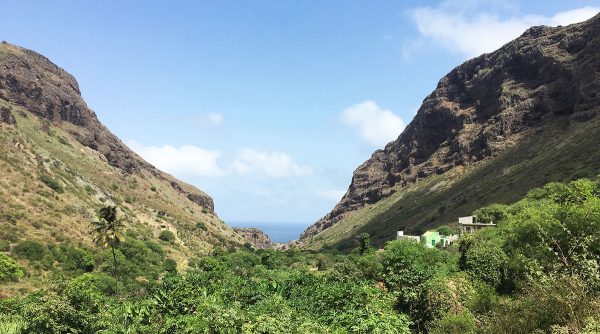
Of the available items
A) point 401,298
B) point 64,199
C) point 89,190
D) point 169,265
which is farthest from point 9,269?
point 401,298

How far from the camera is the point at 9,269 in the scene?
56.8 metres

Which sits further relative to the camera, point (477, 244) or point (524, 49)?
point (524, 49)

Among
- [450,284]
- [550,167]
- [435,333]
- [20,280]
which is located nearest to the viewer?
[435,333]

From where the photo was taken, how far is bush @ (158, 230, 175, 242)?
100 m

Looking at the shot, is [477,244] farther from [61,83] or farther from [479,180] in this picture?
[61,83]

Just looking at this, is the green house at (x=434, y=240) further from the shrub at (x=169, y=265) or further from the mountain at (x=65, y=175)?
the mountain at (x=65, y=175)

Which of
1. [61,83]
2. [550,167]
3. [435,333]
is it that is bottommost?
[435,333]

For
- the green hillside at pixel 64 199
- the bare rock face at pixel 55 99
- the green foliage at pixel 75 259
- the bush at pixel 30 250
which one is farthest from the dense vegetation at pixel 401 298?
the bare rock face at pixel 55 99

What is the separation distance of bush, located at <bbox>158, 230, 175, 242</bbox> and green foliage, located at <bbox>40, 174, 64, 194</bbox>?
2413cm

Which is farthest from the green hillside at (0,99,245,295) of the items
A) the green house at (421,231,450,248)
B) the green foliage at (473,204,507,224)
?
the green foliage at (473,204,507,224)

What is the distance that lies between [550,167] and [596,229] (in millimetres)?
89993

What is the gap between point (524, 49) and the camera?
17575cm

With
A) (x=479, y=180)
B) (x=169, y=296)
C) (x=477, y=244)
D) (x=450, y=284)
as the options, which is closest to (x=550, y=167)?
(x=479, y=180)

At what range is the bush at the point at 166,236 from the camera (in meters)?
100
